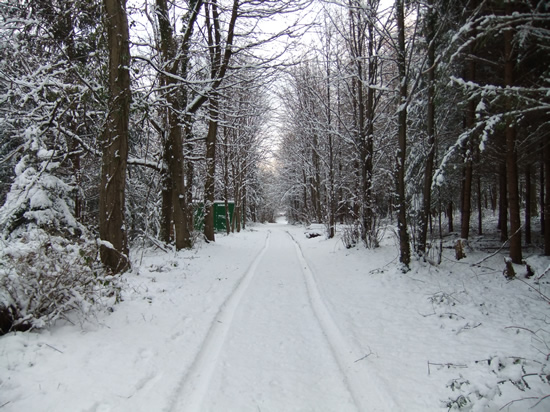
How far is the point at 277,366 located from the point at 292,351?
385mm

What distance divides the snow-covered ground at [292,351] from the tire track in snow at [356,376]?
0.04 ft

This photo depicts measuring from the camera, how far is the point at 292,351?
12.3 feet

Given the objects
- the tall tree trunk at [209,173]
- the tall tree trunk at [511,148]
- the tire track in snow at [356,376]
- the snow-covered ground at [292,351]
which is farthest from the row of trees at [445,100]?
the tall tree trunk at [209,173]

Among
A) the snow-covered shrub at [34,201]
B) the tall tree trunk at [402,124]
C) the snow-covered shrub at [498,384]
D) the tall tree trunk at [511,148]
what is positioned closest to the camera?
the snow-covered shrub at [498,384]

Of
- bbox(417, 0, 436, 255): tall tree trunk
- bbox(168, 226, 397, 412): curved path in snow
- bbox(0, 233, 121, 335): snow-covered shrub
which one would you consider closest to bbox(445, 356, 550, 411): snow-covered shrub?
bbox(168, 226, 397, 412): curved path in snow

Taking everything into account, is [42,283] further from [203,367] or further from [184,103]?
[184,103]

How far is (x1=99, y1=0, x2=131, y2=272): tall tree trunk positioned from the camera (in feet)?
19.7

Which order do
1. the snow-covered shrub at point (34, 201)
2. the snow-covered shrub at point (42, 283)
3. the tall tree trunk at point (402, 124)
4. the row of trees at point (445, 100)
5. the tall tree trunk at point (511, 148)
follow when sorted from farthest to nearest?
the tall tree trunk at point (402, 124) → the tall tree trunk at point (511, 148) → the snow-covered shrub at point (34, 201) → the row of trees at point (445, 100) → the snow-covered shrub at point (42, 283)

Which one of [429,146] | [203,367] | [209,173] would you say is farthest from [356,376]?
[209,173]

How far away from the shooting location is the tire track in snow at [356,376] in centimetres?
273

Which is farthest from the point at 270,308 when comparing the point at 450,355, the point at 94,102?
the point at 94,102

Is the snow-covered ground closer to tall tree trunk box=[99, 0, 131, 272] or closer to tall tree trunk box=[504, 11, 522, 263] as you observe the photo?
tall tree trunk box=[99, 0, 131, 272]

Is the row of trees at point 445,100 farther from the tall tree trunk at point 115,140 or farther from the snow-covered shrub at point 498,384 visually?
the tall tree trunk at point 115,140

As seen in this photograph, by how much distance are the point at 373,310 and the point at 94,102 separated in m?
6.70
